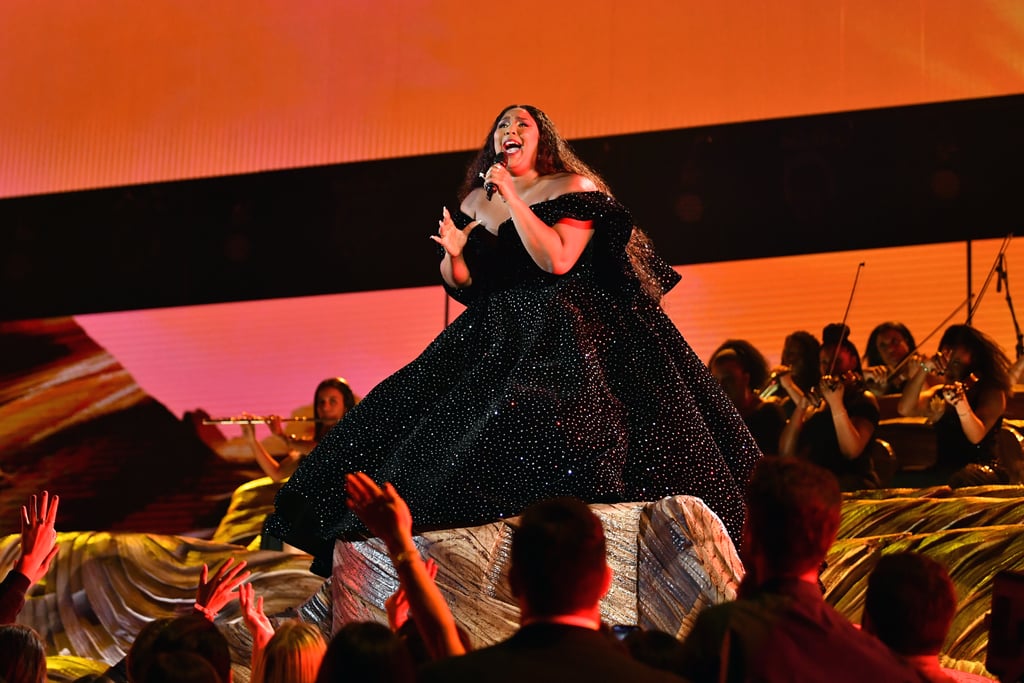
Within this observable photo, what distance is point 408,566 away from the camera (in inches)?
67.2

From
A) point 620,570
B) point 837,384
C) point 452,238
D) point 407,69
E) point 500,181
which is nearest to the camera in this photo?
point 620,570

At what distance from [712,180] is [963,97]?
41.5 inches

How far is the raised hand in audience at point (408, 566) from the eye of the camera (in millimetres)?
1684

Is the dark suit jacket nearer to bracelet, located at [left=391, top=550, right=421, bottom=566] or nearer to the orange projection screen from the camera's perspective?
bracelet, located at [left=391, top=550, right=421, bottom=566]

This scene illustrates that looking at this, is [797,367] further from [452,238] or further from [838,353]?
[452,238]

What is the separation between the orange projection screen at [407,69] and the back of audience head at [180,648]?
14.0ft

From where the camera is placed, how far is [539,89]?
19.8ft

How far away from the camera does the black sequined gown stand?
8.86 feet

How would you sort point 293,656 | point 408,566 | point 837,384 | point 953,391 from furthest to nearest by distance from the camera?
point 837,384 < point 953,391 < point 293,656 < point 408,566

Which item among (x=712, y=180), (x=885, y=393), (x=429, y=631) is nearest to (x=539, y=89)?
(x=712, y=180)

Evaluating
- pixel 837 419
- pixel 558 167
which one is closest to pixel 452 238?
pixel 558 167

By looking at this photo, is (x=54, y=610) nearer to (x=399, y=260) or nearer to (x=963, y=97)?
(x=399, y=260)

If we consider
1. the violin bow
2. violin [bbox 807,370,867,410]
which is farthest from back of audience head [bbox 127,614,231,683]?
the violin bow

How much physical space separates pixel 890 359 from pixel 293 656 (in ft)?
11.7
